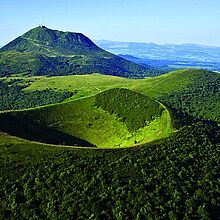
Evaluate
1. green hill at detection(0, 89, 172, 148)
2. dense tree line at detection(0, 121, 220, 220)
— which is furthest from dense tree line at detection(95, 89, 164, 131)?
dense tree line at detection(0, 121, 220, 220)

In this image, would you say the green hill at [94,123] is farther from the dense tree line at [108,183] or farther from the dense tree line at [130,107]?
the dense tree line at [108,183]

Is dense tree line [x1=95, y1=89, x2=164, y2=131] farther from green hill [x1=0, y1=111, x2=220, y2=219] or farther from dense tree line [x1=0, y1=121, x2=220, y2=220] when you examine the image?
dense tree line [x1=0, y1=121, x2=220, y2=220]

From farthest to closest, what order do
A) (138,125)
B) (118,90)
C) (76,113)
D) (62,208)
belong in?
(118,90) < (76,113) < (138,125) < (62,208)

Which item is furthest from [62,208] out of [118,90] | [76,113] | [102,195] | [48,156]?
[118,90]

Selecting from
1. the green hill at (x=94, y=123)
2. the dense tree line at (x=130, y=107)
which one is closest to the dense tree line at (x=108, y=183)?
the green hill at (x=94, y=123)

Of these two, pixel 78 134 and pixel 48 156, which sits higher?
pixel 48 156

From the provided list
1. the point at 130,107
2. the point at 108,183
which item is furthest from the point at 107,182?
the point at 130,107

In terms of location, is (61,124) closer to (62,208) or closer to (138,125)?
(138,125)
